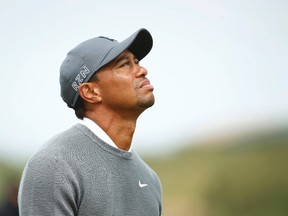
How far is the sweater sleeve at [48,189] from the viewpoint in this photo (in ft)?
11.4

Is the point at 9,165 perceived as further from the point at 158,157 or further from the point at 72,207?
the point at 72,207

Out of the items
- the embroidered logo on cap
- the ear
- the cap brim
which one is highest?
the cap brim

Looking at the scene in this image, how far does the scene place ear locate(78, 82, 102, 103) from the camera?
3.90 metres

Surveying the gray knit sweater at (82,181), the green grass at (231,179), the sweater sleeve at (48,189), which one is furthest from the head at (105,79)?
the green grass at (231,179)

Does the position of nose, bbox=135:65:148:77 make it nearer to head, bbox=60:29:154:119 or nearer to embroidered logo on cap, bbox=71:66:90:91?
head, bbox=60:29:154:119

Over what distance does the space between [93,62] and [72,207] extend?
75 centimetres

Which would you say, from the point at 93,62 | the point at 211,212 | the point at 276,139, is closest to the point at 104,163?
the point at 93,62

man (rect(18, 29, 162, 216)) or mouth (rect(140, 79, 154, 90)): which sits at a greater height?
mouth (rect(140, 79, 154, 90))

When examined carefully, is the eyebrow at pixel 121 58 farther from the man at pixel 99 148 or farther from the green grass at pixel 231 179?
the green grass at pixel 231 179

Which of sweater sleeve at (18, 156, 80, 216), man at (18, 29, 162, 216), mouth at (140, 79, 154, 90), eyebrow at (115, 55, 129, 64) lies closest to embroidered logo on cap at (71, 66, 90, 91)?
man at (18, 29, 162, 216)

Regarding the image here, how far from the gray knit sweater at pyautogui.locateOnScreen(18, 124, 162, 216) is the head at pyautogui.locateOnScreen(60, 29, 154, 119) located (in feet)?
0.55

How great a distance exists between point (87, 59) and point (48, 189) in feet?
2.44

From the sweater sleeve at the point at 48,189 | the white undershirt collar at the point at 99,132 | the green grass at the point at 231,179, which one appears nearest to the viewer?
the sweater sleeve at the point at 48,189

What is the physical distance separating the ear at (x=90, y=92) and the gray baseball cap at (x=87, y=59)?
0.03 metres
